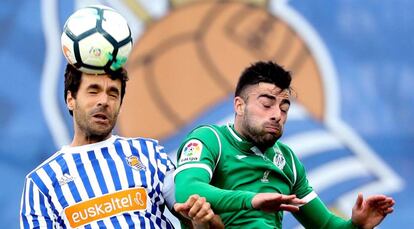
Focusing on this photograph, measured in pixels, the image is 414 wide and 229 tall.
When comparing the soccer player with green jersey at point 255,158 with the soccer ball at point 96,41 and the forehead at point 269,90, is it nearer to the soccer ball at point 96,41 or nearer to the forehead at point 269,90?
the forehead at point 269,90

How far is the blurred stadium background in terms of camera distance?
8.69 meters

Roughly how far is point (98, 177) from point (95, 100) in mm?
338

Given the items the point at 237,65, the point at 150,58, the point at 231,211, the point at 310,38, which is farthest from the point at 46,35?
the point at 231,211

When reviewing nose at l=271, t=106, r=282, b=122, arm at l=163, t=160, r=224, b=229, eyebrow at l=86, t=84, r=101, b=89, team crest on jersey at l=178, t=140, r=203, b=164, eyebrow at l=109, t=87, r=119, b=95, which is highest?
eyebrow at l=86, t=84, r=101, b=89

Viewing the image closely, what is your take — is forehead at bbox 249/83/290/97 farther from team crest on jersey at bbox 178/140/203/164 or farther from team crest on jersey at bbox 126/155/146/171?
team crest on jersey at bbox 126/155/146/171

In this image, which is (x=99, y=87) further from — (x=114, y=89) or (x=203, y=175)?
(x=203, y=175)

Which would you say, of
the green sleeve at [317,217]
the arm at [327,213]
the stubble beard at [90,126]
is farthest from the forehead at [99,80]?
the green sleeve at [317,217]

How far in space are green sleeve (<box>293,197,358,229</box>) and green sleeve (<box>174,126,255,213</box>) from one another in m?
0.60

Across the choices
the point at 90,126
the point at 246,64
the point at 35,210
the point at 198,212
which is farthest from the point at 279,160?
the point at 246,64

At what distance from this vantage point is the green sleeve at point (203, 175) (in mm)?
4716

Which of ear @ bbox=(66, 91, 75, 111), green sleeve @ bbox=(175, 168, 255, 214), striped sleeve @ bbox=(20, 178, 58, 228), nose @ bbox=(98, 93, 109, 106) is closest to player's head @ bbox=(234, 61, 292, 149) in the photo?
green sleeve @ bbox=(175, 168, 255, 214)

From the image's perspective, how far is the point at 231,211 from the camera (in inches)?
187

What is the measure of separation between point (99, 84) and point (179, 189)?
24.0 inches

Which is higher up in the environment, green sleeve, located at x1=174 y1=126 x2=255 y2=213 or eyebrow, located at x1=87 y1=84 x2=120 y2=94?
eyebrow, located at x1=87 y1=84 x2=120 y2=94
